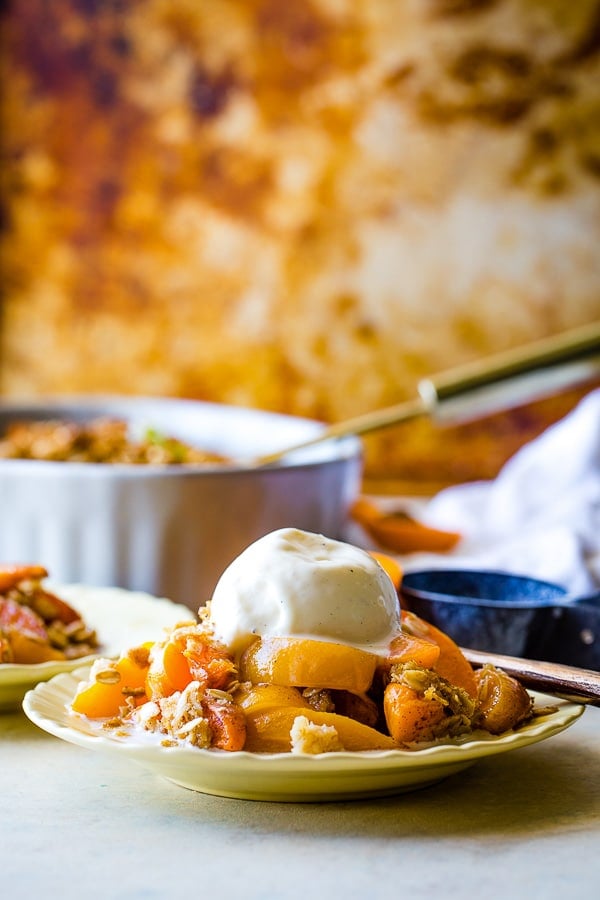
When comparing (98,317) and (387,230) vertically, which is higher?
(387,230)

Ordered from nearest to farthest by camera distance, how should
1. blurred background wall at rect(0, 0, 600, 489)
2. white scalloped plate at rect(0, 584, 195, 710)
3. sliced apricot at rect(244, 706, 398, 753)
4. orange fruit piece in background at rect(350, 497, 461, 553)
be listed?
sliced apricot at rect(244, 706, 398, 753), white scalloped plate at rect(0, 584, 195, 710), orange fruit piece in background at rect(350, 497, 461, 553), blurred background wall at rect(0, 0, 600, 489)

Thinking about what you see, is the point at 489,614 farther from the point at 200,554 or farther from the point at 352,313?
the point at 352,313

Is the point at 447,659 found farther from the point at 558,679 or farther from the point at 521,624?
the point at 521,624

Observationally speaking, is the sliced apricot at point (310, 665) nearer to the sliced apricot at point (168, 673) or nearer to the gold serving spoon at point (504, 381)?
the sliced apricot at point (168, 673)

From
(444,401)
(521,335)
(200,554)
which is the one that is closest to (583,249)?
(521,335)

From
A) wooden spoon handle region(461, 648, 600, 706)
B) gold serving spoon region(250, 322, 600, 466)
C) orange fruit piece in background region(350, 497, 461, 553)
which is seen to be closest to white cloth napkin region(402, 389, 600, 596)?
orange fruit piece in background region(350, 497, 461, 553)

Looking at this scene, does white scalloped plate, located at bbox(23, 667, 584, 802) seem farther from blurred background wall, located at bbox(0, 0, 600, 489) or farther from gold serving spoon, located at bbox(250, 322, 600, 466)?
blurred background wall, located at bbox(0, 0, 600, 489)

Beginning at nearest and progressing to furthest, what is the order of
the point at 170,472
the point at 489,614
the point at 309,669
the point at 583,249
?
the point at 309,669 < the point at 489,614 < the point at 170,472 < the point at 583,249

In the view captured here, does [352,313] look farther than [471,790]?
Yes
